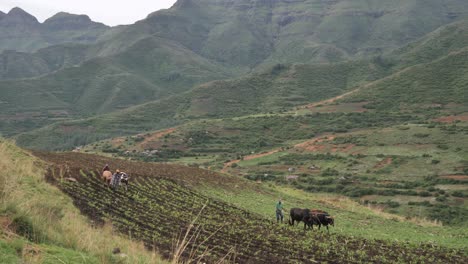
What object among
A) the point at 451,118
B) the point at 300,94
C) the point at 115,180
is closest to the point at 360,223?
A: the point at 115,180

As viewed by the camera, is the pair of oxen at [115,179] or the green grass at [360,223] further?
the pair of oxen at [115,179]

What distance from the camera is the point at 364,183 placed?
179 feet

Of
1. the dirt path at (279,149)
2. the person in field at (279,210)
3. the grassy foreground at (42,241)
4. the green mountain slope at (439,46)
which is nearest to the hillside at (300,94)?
the green mountain slope at (439,46)

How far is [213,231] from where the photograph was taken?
17.9 metres

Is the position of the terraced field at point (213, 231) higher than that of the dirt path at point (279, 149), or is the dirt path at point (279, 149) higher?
the terraced field at point (213, 231)

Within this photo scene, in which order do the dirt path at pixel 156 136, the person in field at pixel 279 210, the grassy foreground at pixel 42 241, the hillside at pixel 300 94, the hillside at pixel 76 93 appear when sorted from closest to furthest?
the grassy foreground at pixel 42 241, the person in field at pixel 279 210, the dirt path at pixel 156 136, the hillside at pixel 300 94, the hillside at pixel 76 93

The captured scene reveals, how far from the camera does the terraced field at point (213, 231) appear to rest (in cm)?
1511

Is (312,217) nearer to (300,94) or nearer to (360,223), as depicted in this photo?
(360,223)

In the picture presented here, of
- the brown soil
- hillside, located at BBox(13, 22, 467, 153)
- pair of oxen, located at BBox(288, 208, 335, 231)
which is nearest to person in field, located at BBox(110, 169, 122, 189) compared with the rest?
pair of oxen, located at BBox(288, 208, 335, 231)

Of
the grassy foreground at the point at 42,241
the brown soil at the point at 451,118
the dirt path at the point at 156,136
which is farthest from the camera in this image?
the dirt path at the point at 156,136

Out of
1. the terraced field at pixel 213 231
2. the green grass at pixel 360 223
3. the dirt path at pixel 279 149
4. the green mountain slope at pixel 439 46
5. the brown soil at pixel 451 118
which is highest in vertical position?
the green mountain slope at pixel 439 46

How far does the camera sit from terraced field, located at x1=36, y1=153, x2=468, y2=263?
49.6 ft

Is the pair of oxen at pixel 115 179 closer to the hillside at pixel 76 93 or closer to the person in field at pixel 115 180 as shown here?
the person in field at pixel 115 180

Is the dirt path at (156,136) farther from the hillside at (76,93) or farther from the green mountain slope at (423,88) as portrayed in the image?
the hillside at (76,93)
